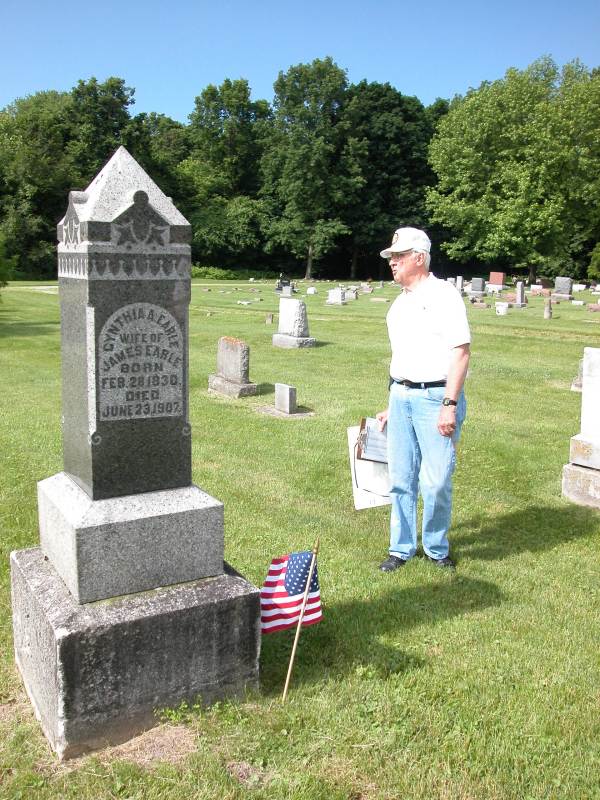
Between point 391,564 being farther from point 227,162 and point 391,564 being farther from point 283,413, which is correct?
point 227,162

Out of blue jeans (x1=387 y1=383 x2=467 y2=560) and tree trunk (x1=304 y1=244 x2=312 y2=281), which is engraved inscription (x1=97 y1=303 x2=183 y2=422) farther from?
tree trunk (x1=304 y1=244 x2=312 y2=281)

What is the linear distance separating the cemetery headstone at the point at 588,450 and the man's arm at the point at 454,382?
105 inches

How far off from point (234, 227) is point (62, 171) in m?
13.3

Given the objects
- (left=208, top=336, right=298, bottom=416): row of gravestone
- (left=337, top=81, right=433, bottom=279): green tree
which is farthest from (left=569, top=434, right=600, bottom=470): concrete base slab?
(left=337, top=81, right=433, bottom=279): green tree

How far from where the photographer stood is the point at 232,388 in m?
11.9

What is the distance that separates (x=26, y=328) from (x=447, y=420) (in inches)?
693

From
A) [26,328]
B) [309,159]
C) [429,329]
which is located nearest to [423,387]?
[429,329]

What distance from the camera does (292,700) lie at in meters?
3.48

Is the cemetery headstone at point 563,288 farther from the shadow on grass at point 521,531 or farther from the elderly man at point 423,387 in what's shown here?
the elderly man at point 423,387

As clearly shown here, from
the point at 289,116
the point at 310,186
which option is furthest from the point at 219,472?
the point at 289,116

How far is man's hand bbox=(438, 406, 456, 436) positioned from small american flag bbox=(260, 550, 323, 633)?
1.38m

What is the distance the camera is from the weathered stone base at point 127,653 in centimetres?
307

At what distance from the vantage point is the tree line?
143 feet

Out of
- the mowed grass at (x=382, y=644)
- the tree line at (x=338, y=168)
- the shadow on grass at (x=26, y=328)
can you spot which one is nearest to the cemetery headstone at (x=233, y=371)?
the mowed grass at (x=382, y=644)
